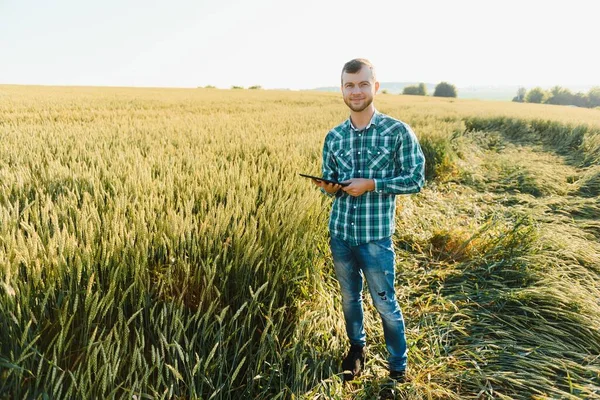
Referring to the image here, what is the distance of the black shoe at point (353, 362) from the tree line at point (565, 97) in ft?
321

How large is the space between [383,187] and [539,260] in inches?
86.8

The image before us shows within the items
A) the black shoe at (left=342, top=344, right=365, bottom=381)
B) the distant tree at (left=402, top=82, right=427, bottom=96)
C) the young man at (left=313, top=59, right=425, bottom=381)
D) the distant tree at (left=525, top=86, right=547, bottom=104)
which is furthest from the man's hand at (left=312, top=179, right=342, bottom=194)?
the distant tree at (left=525, top=86, right=547, bottom=104)

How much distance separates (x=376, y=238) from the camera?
1.73m

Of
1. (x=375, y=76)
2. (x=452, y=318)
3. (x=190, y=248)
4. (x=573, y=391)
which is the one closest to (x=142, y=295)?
(x=190, y=248)

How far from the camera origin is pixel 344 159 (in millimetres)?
1889

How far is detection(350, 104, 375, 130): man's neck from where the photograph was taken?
179 cm

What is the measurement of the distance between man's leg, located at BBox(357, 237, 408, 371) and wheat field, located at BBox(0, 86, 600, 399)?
8.7 inches

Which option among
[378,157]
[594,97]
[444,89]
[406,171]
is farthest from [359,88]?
[594,97]

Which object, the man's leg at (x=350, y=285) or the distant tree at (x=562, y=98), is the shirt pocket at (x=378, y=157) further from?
the distant tree at (x=562, y=98)

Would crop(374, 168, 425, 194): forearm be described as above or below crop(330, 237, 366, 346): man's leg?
above

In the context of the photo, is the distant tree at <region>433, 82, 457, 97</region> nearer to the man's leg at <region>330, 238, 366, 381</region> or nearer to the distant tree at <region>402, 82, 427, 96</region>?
the distant tree at <region>402, 82, 427, 96</region>

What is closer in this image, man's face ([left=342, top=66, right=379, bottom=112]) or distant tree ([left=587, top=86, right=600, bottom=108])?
man's face ([left=342, top=66, right=379, bottom=112])

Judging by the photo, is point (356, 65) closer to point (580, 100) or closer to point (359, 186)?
point (359, 186)

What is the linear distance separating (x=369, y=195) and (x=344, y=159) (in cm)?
26
